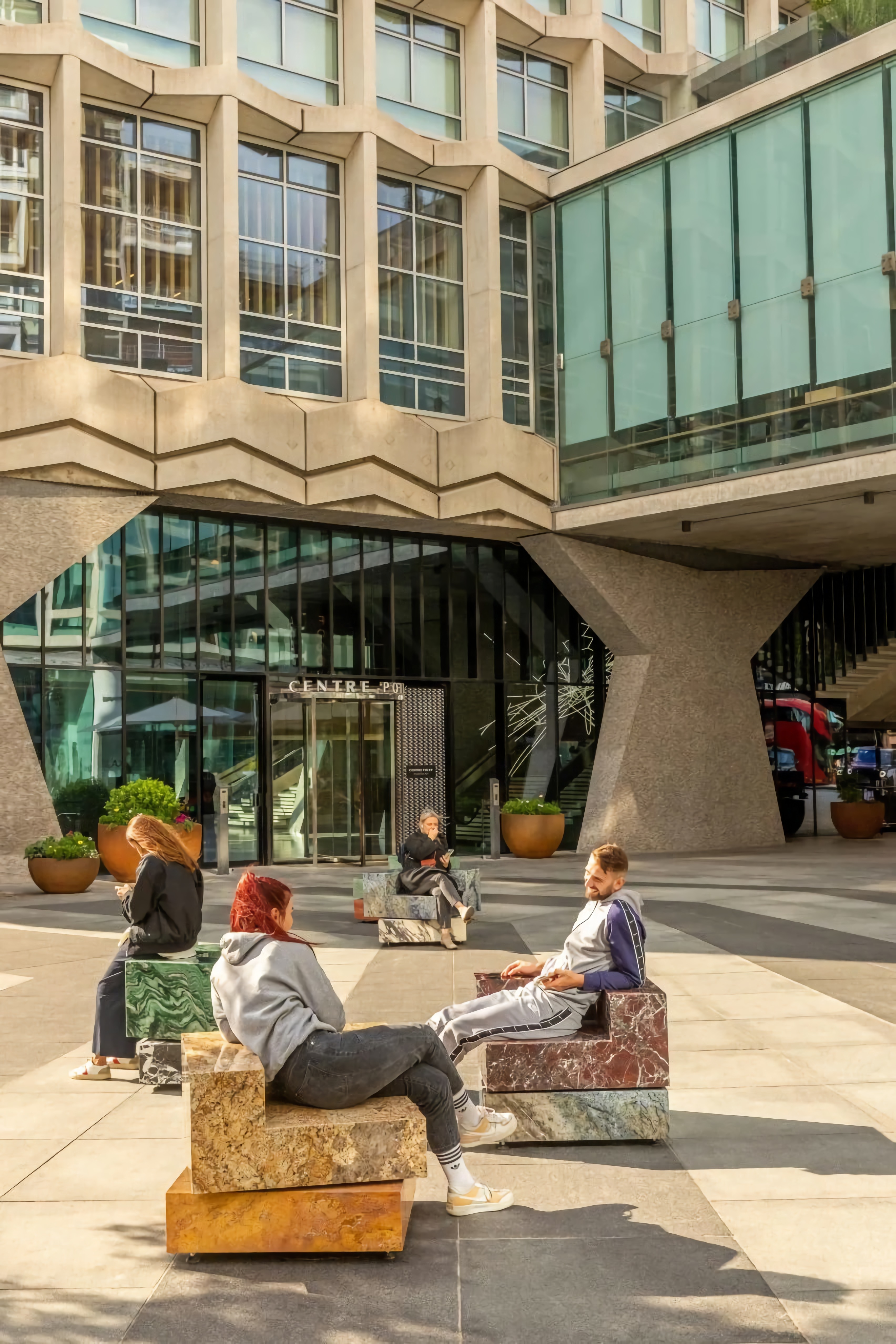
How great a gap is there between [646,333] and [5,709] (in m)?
12.4

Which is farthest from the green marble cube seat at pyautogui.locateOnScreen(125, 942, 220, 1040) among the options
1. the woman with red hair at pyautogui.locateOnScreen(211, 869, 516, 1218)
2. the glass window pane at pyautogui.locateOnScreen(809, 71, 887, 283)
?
the glass window pane at pyautogui.locateOnScreen(809, 71, 887, 283)

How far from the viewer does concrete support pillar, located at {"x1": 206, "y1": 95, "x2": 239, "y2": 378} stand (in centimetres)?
2225

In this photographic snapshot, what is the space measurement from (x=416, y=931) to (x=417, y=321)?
14623mm

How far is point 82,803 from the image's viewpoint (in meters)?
22.7

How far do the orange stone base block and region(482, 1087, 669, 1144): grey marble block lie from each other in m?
1.57

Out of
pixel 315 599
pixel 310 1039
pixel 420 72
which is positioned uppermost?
pixel 420 72

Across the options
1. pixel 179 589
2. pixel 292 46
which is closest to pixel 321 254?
pixel 292 46

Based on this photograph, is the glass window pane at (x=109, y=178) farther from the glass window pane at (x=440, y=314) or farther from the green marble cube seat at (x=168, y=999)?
the green marble cube seat at (x=168, y=999)

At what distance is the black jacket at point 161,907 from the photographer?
799 centimetres

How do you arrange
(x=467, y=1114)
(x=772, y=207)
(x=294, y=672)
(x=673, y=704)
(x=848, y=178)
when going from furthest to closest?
(x=673, y=704) < (x=294, y=672) < (x=772, y=207) < (x=848, y=178) < (x=467, y=1114)

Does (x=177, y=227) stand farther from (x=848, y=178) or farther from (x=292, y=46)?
(x=848, y=178)

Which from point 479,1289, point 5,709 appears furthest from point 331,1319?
point 5,709

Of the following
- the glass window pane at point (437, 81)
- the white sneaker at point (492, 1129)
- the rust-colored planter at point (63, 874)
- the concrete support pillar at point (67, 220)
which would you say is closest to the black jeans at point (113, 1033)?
the white sneaker at point (492, 1129)

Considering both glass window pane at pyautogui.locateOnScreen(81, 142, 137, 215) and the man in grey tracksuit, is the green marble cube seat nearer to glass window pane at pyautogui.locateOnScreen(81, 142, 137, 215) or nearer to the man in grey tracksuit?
the man in grey tracksuit
